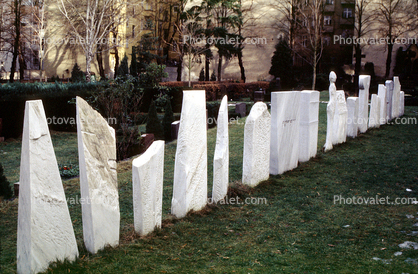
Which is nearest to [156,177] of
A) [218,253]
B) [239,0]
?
[218,253]

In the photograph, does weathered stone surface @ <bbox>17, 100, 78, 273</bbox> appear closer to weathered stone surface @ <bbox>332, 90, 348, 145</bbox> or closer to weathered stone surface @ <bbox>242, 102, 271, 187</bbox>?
weathered stone surface @ <bbox>242, 102, 271, 187</bbox>

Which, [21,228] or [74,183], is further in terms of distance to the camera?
[74,183]

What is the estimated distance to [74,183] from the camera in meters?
7.50

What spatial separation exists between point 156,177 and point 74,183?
380cm

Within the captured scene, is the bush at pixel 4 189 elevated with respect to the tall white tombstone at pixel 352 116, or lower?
lower

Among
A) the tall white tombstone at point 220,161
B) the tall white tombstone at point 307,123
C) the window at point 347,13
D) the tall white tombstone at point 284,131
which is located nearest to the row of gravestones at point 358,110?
the tall white tombstone at point 307,123

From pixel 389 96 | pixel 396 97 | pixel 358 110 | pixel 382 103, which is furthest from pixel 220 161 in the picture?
pixel 396 97

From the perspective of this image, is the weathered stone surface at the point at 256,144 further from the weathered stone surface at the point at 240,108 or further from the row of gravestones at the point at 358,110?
the weathered stone surface at the point at 240,108

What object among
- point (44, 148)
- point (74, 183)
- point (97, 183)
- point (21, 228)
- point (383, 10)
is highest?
point (383, 10)

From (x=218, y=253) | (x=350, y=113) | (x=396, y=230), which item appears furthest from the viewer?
(x=350, y=113)

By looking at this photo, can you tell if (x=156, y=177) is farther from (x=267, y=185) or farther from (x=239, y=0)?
(x=239, y=0)

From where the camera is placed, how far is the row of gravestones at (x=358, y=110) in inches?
384

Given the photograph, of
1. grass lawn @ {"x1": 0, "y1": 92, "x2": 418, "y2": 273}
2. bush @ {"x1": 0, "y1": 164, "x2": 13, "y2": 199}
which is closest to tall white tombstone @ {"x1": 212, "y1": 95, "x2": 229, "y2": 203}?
grass lawn @ {"x1": 0, "y1": 92, "x2": 418, "y2": 273}

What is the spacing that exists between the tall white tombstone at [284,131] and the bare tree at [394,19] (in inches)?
1160
